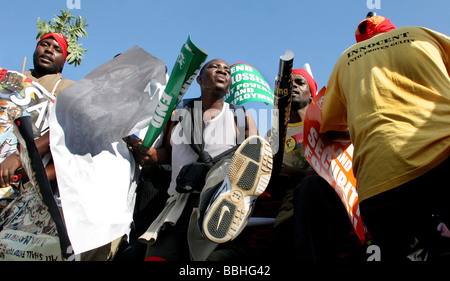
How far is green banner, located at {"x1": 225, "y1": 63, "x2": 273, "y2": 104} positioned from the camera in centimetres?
364

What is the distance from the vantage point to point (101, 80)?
8.32 ft

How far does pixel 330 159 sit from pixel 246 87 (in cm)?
157

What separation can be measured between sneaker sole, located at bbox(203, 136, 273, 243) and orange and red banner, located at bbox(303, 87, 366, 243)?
0.29 meters

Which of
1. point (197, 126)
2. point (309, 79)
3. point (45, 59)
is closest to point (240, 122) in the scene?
point (197, 126)

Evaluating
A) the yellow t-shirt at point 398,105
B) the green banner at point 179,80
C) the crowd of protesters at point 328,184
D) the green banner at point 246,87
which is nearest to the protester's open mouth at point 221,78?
the crowd of protesters at point 328,184

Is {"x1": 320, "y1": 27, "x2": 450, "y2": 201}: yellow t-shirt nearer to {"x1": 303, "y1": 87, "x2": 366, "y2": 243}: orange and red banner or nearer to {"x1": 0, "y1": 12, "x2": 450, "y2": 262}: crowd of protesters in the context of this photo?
{"x1": 0, "y1": 12, "x2": 450, "y2": 262}: crowd of protesters

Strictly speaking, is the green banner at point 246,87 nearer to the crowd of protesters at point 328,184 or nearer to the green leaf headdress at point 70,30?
the crowd of protesters at point 328,184

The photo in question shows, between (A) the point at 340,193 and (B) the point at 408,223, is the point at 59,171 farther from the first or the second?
(B) the point at 408,223

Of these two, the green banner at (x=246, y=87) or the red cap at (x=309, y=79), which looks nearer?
the red cap at (x=309, y=79)

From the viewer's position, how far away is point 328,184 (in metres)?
2.14

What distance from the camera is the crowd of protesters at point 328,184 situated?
1599 millimetres

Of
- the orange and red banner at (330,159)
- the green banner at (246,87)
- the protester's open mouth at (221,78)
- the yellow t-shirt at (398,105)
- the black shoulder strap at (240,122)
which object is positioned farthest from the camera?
the green banner at (246,87)
